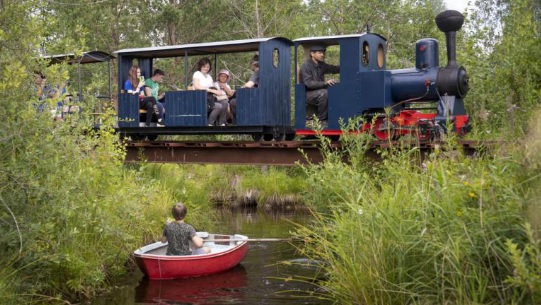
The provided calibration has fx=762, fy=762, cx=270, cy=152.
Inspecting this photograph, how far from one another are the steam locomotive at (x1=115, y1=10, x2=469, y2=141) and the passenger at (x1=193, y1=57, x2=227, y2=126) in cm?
20

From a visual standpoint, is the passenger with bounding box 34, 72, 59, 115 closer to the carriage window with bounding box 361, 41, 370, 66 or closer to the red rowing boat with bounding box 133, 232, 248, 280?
the red rowing boat with bounding box 133, 232, 248, 280

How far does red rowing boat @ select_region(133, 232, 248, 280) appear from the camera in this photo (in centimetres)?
1020

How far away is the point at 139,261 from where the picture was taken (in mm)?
10227

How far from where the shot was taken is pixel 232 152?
1420 centimetres

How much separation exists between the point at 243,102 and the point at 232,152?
4.69 feet

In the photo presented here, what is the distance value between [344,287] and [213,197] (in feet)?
44.4

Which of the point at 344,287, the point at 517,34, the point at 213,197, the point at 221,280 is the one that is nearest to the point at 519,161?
the point at 344,287

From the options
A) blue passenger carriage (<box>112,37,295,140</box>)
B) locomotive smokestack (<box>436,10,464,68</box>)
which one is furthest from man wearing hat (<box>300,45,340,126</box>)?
locomotive smokestack (<box>436,10,464,68</box>)

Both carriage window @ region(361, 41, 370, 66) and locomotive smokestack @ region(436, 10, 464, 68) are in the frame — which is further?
carriage window @ region(361, 41, 370, 66)

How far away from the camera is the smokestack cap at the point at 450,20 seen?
14.1 meters

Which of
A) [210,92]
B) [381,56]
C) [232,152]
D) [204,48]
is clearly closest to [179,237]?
[232,152]

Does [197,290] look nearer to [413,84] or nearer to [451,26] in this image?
[413,84]

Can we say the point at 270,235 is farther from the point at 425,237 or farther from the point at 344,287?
the point at 425,237

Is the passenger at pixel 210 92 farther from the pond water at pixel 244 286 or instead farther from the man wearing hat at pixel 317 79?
the pond water at pixel 244 286
